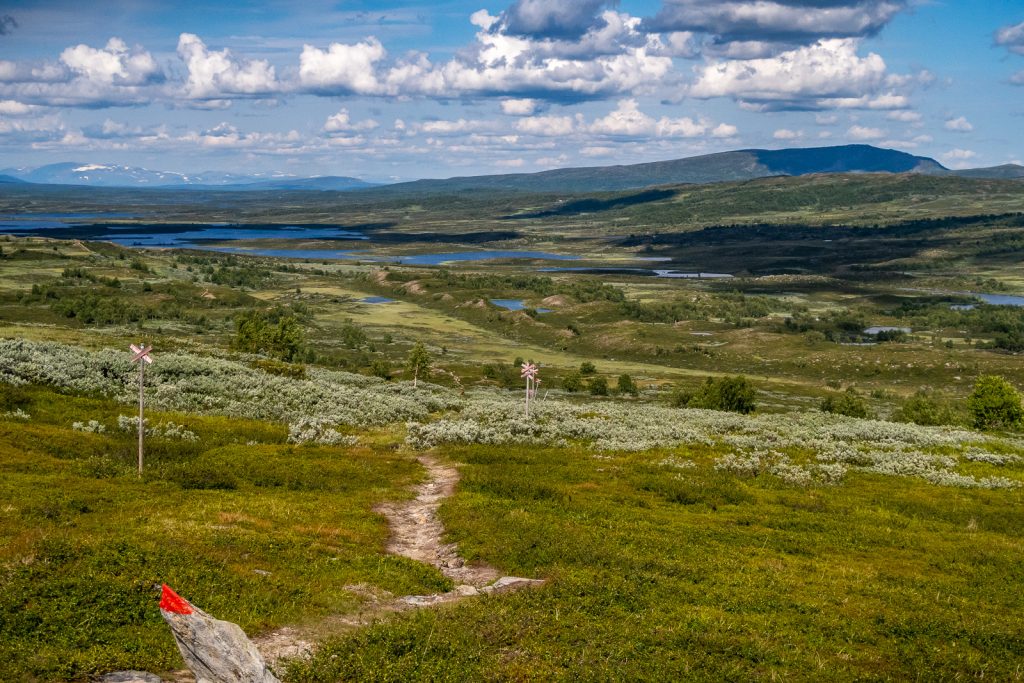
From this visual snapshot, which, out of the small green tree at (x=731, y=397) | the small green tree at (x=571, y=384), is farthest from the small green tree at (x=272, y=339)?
the small green tree at (x=731, y=397)

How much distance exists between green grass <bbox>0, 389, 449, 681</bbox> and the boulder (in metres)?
3.96

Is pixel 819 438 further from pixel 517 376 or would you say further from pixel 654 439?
pixel 517 376

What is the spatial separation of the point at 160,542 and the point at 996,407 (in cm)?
7087

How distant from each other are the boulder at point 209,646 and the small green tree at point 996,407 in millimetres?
73752

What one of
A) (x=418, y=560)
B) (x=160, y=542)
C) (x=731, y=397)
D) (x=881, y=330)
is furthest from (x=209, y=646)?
(x=881, y=330)

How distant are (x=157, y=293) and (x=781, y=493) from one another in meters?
173

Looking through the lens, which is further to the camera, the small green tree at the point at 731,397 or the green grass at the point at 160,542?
the small green tree at the point at 731,397

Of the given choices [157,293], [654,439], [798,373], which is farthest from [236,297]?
[654,439]

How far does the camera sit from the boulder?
13.1 meters

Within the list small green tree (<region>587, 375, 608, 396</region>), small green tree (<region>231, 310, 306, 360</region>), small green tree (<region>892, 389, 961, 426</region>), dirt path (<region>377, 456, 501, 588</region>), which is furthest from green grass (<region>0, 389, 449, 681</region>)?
small green tree (<region>587, 375, 608, 396</region>)

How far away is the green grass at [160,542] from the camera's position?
17484mm

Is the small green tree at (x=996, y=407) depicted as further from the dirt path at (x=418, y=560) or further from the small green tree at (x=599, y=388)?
the dirt path at (x=418, y=560)

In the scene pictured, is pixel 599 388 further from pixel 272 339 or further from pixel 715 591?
pixel 715 591

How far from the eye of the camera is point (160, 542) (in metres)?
23.5
